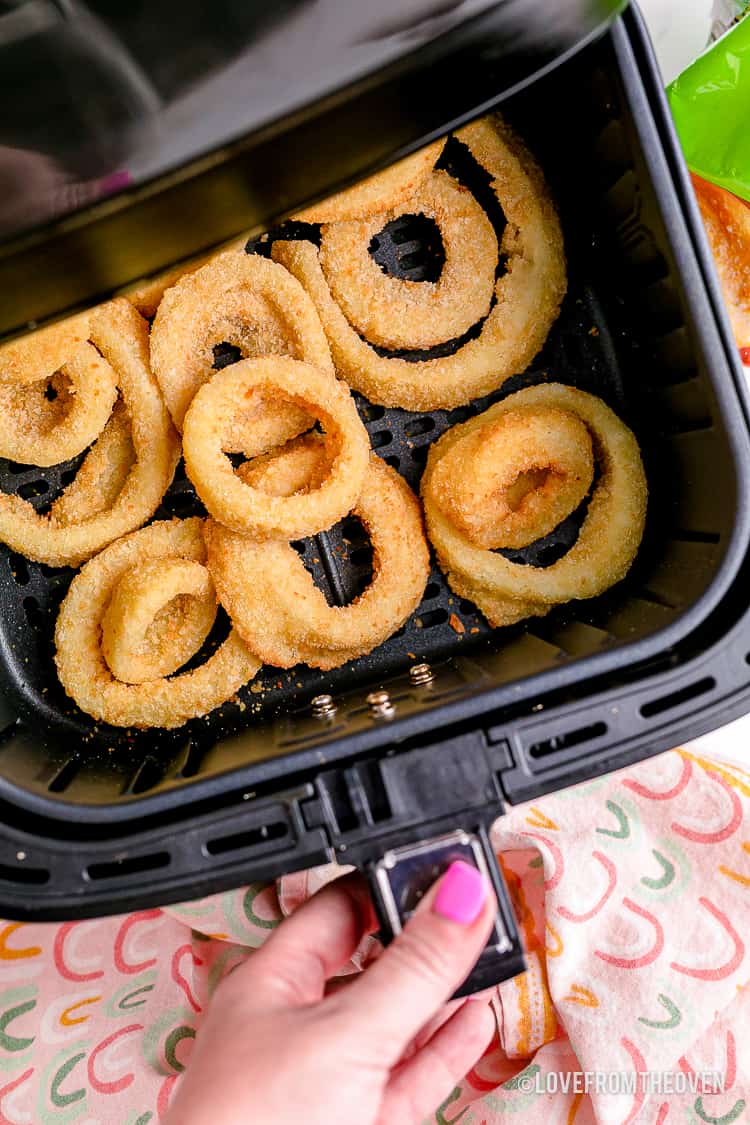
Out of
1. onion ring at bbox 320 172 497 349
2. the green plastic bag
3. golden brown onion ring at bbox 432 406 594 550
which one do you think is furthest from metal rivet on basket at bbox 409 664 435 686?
the green plastic bag

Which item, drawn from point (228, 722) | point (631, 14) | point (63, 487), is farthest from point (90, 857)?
point (631, 14)

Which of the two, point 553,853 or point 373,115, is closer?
→ point 373,115

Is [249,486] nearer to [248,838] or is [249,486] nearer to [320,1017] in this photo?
[248,838]

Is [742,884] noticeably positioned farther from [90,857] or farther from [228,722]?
[90,857]

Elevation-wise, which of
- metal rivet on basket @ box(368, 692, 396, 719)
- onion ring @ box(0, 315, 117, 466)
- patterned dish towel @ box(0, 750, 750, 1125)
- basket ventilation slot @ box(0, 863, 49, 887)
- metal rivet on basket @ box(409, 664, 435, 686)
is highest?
onion ring @ box(0, 315, 117, 466)

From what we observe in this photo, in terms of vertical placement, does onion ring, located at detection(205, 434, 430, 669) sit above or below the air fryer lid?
below

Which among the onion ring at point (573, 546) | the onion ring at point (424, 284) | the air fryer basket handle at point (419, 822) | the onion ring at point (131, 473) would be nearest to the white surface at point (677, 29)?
the onion ring at point (424, 284)

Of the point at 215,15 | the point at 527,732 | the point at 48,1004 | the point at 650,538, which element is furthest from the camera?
the point at 48,1004

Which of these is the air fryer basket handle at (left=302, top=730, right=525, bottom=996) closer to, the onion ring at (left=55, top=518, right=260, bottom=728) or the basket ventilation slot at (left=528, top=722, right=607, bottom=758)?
the basket ventilation slot at (left=528, top=722, right=607, bottom=758)

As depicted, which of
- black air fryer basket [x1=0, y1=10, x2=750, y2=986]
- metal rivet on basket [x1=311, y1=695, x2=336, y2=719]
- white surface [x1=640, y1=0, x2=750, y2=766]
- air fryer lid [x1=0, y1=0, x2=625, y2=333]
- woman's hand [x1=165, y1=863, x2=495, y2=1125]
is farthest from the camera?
white surface [x1=640, y1=0, x2=750, y2=766]
